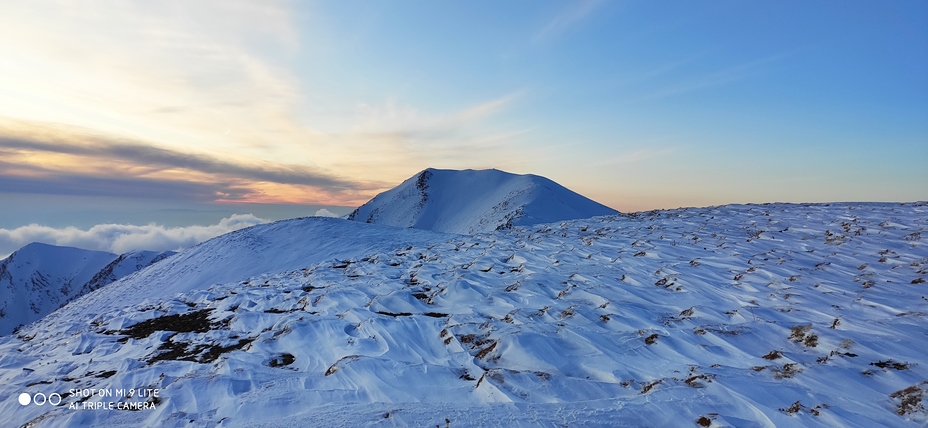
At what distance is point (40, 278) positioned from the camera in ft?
552

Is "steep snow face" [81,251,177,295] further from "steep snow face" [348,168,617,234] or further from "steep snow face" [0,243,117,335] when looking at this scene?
"steep snow face" [348,168,617,234]

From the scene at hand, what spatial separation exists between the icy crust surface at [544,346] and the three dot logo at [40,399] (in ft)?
0.43

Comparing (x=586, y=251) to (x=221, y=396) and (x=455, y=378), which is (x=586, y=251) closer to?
(x=455, y=378)

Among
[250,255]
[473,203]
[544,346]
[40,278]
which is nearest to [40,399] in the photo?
[544,346]

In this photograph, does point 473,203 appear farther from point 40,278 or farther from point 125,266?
point 40,278

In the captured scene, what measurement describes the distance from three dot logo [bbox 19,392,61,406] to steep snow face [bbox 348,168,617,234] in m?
48.7

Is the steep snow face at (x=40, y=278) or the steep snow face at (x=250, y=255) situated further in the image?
the steep snow face at (x=40, y=278)

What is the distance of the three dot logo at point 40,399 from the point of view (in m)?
5.62

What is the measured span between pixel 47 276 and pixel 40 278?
2136 millimetres

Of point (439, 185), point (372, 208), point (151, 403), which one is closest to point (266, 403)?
point (151, 403)

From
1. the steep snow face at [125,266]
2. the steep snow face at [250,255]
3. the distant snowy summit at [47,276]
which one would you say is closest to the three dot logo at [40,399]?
the steep snow face at [250,255]

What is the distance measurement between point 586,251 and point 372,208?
3243 inches

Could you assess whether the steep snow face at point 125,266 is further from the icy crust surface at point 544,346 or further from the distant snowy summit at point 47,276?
the icy crust surface at point 544,346

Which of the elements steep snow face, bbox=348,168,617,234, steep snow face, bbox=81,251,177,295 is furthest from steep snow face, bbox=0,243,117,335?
steep snow face, bbox=348,168,617,234
